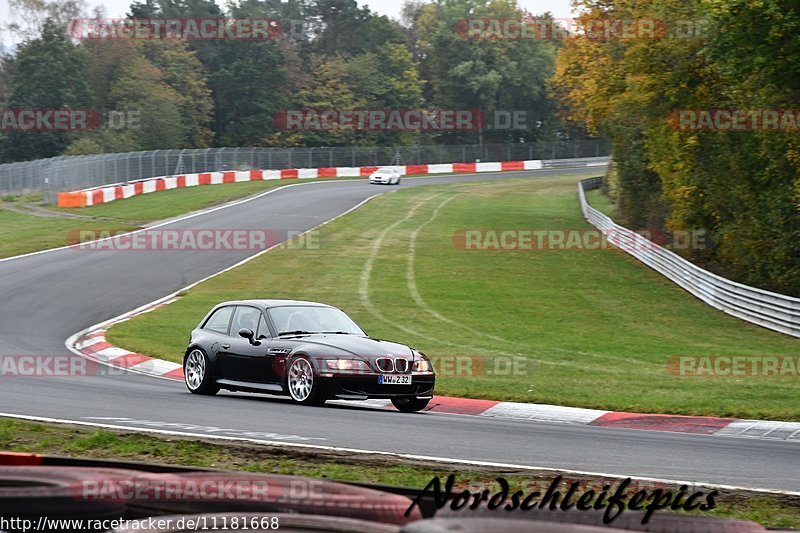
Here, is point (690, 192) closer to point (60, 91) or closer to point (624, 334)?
point (624, 334)

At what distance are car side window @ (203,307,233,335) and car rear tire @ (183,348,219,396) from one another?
0.40m

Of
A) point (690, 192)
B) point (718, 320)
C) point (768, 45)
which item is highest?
point (768, 45)

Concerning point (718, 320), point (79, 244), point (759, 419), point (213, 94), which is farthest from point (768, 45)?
point (213, 94)

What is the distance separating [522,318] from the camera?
965 inches

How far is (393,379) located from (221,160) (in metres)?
60.3

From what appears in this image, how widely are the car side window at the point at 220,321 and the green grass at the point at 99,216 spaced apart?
21049 mm

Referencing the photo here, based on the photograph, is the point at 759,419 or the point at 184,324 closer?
the point at 759,419

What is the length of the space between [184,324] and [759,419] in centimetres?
1318

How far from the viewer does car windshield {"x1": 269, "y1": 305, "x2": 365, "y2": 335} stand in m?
14.1

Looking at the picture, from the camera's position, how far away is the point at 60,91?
84.4 meters

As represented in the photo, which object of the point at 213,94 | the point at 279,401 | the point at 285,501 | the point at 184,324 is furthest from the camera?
the point at 213,94
